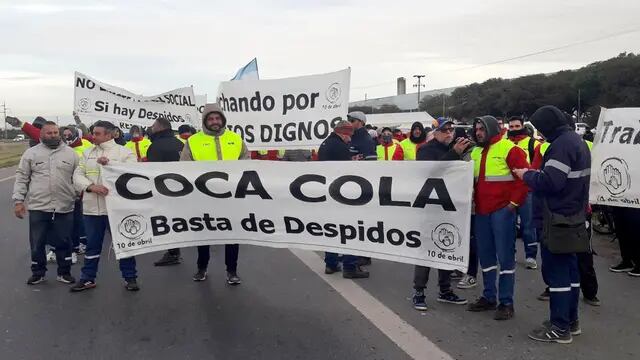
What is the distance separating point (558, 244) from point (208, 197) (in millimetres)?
3171

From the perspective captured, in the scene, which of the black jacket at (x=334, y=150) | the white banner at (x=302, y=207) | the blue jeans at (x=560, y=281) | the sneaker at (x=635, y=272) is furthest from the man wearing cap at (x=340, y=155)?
the sneaker at (x=635, y=272)

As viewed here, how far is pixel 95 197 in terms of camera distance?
20.4ft

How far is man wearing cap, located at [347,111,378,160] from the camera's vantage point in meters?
7.81

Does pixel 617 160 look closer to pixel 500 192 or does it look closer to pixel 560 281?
pixel 500 192

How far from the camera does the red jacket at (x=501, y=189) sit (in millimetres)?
5262

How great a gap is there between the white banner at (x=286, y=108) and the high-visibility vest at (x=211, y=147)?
1784mm

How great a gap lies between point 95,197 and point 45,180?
2.66 ft

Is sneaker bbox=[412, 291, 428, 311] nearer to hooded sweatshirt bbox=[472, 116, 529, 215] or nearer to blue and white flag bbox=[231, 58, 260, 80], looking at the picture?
hooded sweatshirt bbox=[472, 116, 529, 215]

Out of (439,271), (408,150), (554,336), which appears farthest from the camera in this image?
(408,150)

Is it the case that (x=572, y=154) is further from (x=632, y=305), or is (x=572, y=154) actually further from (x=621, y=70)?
(x=621, y=70)

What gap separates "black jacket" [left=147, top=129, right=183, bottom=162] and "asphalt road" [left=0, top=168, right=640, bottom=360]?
146cm

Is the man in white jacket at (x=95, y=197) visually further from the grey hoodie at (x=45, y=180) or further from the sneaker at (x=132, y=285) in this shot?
the grey hoodie at (x=45, y=180)

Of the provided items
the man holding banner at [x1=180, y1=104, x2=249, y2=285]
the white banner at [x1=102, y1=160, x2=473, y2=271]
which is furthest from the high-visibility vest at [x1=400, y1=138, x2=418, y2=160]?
the white banner at [x1=102, y1=160, x2=473, y2=271]

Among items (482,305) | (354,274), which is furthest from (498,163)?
→ (354,274)
